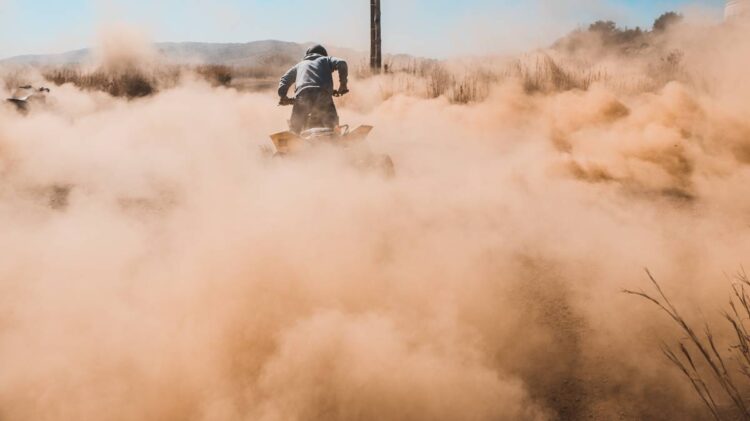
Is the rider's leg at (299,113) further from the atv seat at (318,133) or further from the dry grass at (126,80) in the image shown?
the dry grass at (126,80)

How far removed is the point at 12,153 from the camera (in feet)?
24.2

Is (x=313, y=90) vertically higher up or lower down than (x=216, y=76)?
lower down

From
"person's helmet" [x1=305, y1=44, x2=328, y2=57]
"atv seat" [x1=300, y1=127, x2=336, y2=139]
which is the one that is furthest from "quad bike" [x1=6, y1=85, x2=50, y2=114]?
"atv seat" [x1=300, y1=127, x2=336, y2=139]

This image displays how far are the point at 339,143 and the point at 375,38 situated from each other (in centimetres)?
920

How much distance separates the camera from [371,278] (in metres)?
3.14

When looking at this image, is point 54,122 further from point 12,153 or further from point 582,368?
point 582,368

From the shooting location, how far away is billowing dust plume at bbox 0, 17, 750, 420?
2.32 m

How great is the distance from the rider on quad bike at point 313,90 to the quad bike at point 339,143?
1.04 meters

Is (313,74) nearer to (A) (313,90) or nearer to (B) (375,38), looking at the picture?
(A) (313,90)

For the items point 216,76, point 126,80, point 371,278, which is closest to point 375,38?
point 216,76

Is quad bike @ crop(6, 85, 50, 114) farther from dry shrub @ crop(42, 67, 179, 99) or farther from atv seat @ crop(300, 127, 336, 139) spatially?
atv seat @ crop(300, 127, 336, 139)

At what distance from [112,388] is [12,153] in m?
7.22

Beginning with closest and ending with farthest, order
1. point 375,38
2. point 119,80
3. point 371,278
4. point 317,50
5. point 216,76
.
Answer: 1. point 371,278
2. point 317,50
3. point 375,38
4. point 119,80
5. point 216,76

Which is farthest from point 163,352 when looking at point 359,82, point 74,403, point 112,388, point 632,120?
point 359,82
